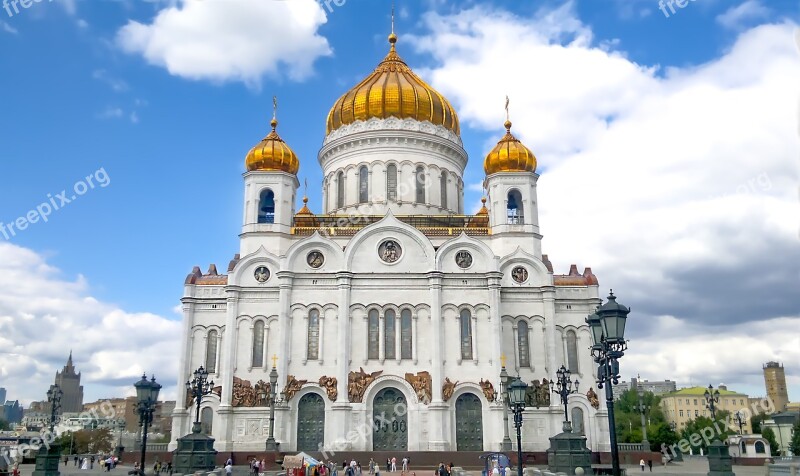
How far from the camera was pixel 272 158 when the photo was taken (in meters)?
37.4

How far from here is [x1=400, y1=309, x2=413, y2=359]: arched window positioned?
34031 millimetres

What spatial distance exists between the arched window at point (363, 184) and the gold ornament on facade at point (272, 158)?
4048mm

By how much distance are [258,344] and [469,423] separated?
10928mm

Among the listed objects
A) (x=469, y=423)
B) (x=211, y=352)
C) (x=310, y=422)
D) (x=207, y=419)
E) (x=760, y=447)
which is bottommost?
(x=760, y=447)

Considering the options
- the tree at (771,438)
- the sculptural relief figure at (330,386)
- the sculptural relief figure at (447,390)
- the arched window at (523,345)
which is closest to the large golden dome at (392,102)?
the arched window at (523,345)

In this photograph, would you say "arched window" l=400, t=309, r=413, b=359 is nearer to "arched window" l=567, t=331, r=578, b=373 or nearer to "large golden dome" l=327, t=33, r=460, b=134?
"arched window" l=567, t=331, r=578, b=373

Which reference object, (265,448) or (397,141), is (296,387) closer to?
(265,448)

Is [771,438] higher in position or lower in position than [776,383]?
lower

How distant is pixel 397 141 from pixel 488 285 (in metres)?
10.7

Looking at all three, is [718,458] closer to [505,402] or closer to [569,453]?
[569,453]

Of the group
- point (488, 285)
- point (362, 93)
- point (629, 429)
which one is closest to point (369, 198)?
point (362, 93)

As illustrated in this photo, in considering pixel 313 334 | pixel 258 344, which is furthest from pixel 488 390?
pixel 258 344

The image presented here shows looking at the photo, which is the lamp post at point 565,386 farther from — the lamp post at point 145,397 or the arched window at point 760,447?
the arched window at point 760,447

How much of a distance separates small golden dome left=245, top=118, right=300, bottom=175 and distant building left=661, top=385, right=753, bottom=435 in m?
65.1
